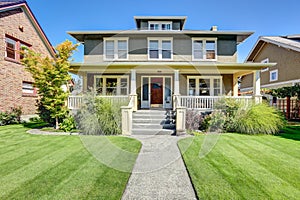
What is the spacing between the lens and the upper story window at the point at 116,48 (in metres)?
14.0

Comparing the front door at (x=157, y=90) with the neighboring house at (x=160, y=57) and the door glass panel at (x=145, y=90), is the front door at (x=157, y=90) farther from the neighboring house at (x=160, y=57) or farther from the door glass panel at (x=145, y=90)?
the door glass panel at (x=145, y=90)

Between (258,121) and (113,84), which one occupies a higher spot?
(113,84)

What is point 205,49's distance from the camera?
14023 millimetres

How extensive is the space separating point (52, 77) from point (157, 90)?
740 cm

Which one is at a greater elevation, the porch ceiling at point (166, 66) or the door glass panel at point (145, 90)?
the porch ceiling at point (166, 66)

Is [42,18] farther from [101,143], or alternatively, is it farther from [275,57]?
[275,57]

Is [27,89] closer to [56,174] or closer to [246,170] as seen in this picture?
[56,174]

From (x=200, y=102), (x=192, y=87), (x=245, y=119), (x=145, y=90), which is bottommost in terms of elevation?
(x=245, y=119)

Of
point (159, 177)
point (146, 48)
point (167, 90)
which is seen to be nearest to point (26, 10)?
point (146, 48)

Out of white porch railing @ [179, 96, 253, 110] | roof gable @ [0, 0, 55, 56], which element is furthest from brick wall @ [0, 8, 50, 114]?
white porch railing @ [179, 96, 253, 110]

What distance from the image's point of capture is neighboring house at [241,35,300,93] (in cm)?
1672

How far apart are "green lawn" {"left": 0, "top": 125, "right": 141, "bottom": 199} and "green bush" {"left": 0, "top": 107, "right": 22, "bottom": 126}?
244 inches

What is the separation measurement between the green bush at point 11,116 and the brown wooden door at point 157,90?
953 cm

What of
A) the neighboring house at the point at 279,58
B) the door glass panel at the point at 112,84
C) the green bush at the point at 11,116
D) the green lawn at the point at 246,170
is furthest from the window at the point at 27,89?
the neighboring house at the point at 279,58
